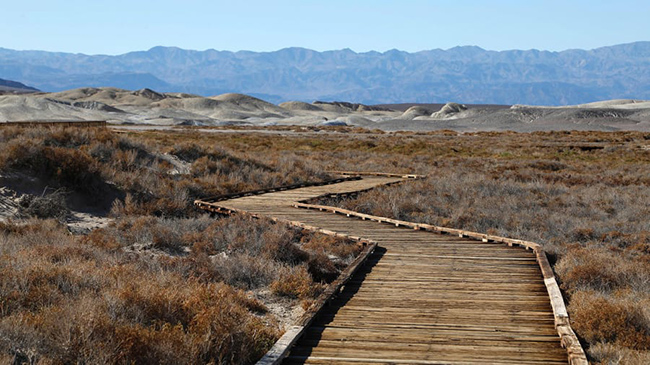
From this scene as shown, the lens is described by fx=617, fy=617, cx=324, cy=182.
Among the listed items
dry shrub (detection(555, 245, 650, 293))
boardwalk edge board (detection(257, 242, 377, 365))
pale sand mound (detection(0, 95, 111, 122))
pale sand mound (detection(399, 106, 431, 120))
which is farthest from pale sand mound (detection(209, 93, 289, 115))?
boardwalk edge board (detection(257, 242, 377, 365))

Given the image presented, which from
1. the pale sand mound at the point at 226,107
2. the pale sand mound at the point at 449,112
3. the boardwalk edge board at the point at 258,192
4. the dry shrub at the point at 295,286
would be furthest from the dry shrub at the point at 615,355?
the pale sand mound at the point at 226,107

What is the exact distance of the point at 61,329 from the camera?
5211 mm

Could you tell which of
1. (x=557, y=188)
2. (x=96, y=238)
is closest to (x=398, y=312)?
(x=96, y=238)

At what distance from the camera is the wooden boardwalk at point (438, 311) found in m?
5.92

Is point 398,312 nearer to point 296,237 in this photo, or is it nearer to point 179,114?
point 296,237

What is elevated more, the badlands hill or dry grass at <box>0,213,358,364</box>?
dry grass at <box>0,213,358,364</box>

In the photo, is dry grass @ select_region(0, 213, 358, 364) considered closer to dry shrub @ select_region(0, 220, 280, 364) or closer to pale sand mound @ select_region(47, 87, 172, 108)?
dry shrub @ select_region(0, 220, 280, 364)

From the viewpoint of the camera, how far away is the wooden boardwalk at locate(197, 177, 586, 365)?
592 cm

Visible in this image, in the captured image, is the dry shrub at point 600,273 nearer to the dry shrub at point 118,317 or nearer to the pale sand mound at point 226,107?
the dry shrub at point 118,317

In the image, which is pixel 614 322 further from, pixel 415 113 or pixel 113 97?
pixel 113 97

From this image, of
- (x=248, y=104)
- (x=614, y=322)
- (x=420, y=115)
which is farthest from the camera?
(x=248, y=104)

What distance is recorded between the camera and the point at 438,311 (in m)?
7.27

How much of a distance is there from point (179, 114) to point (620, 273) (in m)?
144

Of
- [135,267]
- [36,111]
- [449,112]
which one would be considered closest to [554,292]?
[135,267]
